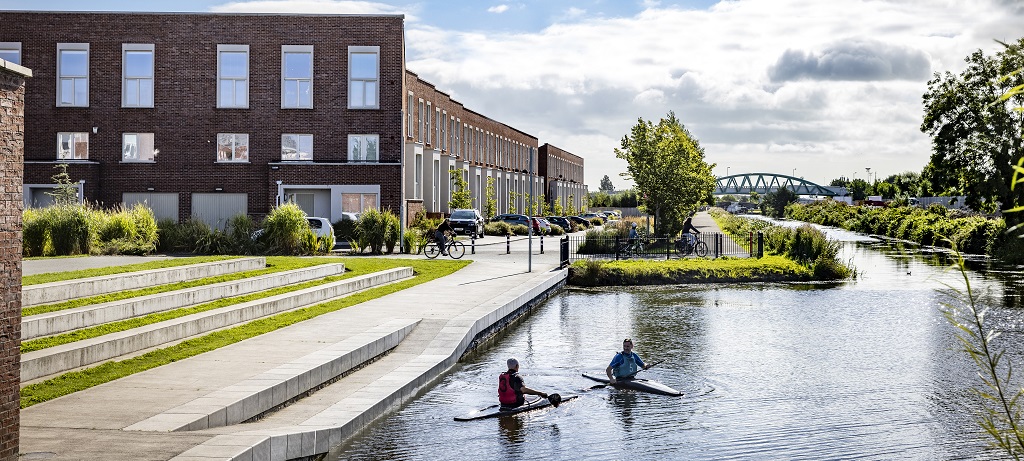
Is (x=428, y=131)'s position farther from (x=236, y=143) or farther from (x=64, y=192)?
(x=64, y=192)

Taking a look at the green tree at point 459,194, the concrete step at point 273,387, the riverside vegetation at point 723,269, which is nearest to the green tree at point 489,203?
the green tree at point 459,194

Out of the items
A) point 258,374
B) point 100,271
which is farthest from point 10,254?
point 100,271

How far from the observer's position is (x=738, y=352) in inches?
715

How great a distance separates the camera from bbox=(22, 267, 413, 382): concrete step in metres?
11.6

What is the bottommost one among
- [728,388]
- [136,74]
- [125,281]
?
[728,388]

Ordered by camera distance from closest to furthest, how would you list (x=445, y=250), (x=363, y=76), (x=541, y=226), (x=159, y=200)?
(x=445, y=250), (x=159, y=200), (x=363, y=76), (x=541, y=226)

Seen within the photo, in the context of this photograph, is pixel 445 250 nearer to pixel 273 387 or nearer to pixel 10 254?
pixel 273 387

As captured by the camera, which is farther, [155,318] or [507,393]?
[155,318]

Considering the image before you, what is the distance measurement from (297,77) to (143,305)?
100 feet

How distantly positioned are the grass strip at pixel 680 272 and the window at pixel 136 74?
76.5ft

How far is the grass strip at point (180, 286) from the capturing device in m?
14.8

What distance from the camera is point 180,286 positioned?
19031 millimetres

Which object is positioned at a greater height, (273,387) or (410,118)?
(410,118)

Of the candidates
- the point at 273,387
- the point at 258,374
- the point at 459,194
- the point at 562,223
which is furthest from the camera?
the point at 562,223
